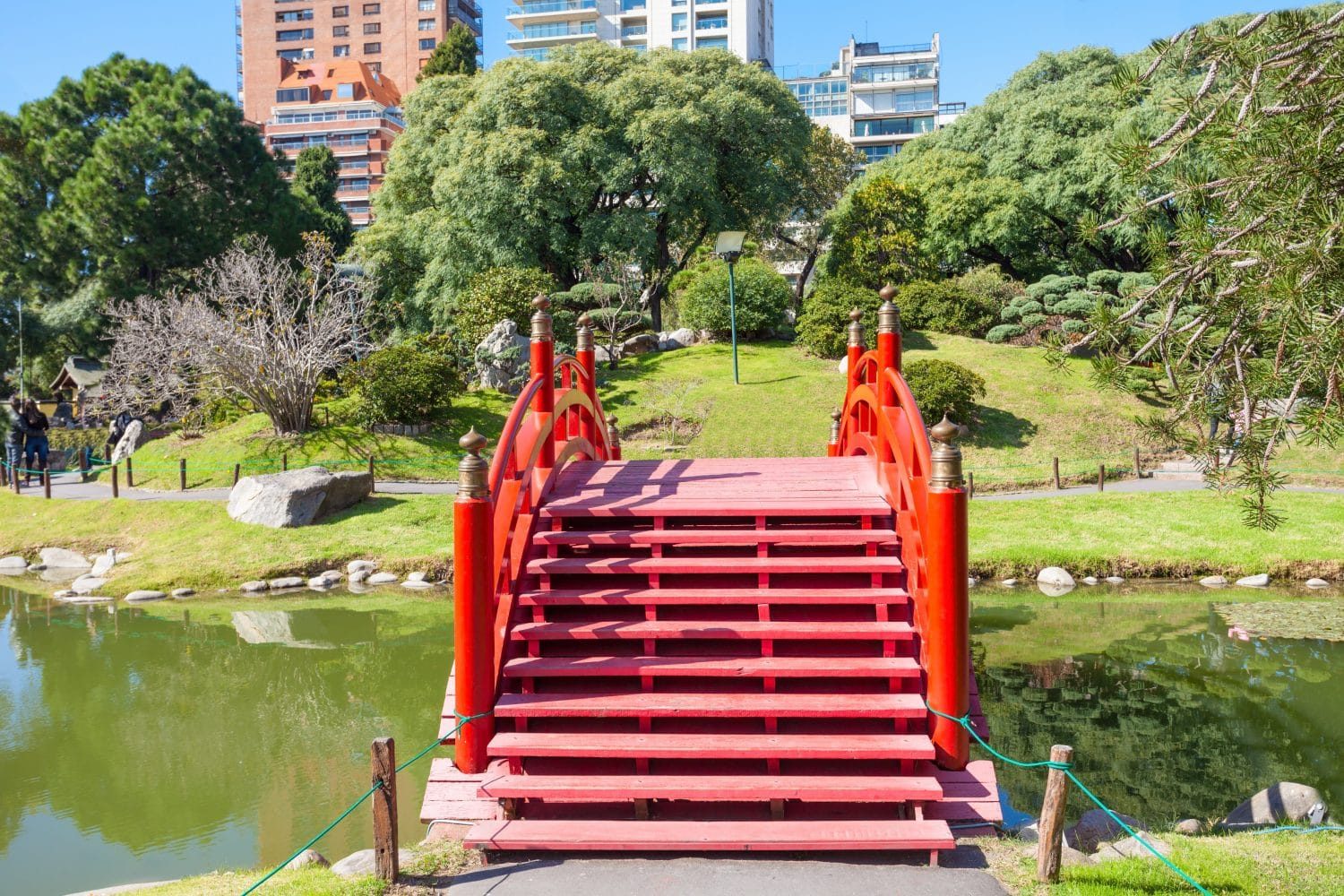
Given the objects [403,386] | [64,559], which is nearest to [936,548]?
[64,559]

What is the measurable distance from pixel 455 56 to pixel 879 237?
24.7 meters

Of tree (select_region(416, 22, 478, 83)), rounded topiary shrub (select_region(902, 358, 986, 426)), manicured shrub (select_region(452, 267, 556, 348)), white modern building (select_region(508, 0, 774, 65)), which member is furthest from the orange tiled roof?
rounded topiary shrub (select_region(902, 358, 986, 426))

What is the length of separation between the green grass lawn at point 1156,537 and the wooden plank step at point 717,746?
1058 cm

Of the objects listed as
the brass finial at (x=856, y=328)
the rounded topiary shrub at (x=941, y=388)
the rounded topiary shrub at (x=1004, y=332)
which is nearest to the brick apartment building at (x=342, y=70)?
the rounded topiary shrub at (x=1004, y=332)

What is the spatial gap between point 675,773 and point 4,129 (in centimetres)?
3468

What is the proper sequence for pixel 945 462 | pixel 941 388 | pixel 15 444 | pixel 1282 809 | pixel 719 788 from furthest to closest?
pixel 15 444, pixel 941 388, pixel 1282 809, pixel 945 462, pixel 719 788

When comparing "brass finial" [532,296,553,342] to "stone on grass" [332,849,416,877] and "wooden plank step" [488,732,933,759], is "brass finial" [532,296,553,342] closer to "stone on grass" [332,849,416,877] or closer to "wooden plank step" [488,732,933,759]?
"wooden plank step" [488,732,933,759]

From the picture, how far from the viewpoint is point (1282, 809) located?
245 inches

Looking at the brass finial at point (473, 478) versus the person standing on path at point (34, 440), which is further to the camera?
the person standing on path at point (34, 440)

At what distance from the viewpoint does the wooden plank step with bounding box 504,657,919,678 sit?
5.24m

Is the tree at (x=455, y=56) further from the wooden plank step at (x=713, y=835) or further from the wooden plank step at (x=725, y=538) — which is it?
the wooden plank step at (x=713, y=835)

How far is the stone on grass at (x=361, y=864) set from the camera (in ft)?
15.8

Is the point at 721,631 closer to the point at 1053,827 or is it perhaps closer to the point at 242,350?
the point at 1053,827

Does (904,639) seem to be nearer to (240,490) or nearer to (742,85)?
(240,490)
